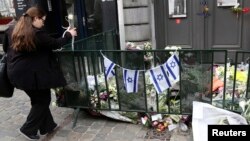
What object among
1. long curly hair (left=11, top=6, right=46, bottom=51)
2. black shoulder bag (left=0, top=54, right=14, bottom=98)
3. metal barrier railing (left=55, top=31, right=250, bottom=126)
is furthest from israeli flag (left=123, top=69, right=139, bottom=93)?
black shoulder bag (left=0, top=54, right=14, bottom=98)

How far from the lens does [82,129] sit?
445cm

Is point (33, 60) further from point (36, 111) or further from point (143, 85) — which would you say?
point (143, 85)

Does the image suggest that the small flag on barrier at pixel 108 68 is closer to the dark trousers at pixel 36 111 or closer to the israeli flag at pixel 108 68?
the israeli flag at pixel 108 68

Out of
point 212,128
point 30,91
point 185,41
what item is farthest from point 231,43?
point 30,91

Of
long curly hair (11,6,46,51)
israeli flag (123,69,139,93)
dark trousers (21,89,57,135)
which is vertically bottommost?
dark trousers (21,89,57,135)

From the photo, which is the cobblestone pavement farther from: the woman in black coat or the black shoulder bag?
the black shoulder bag

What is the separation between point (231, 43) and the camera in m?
6.36

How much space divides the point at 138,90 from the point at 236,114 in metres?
1.21

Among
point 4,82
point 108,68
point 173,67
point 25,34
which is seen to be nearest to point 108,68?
point 108,68

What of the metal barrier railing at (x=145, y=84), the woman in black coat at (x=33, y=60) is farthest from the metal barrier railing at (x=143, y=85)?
the woman in black coat at (x=33, y=60)

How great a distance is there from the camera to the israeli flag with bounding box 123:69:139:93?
4.04 metres

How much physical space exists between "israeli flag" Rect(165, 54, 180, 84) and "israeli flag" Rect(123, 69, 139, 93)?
40 cm

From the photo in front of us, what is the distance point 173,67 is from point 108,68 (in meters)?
0.83

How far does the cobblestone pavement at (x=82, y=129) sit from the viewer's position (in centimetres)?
414
